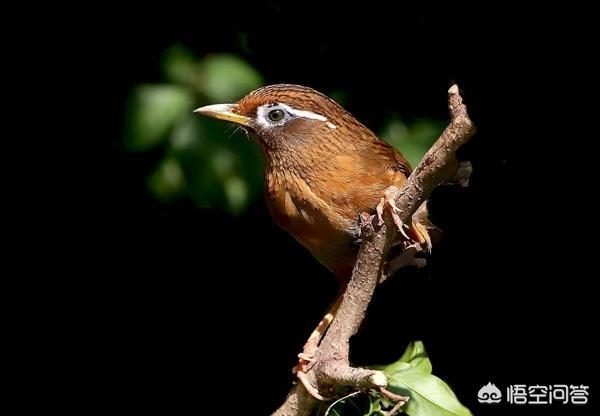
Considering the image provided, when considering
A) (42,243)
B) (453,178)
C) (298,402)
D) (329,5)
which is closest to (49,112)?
(42,243)

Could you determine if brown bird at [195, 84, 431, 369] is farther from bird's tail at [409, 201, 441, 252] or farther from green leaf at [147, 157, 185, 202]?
green leaf at [147, 157, 185, 202]

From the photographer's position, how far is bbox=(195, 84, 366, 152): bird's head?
4.06 metres

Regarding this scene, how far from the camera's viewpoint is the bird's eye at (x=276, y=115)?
4.09 metres

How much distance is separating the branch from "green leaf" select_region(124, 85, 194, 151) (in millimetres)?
1226

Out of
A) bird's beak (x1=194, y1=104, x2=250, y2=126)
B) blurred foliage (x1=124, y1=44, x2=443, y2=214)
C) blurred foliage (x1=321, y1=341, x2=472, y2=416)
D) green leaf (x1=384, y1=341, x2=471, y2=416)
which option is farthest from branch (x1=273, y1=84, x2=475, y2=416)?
blurred foliage (x1=124, y1=44, x2=443, y2=214)

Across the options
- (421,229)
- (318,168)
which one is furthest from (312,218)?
(421,229)

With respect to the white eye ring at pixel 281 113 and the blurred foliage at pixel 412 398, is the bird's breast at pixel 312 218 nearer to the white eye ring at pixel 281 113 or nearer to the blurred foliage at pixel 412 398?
the white eye ring at pixel 281 113

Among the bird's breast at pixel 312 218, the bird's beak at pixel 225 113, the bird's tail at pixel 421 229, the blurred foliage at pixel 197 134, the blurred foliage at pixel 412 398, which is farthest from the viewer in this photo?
the blurred foliage at pixel 197 134

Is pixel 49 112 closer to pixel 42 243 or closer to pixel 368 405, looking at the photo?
pixel 42 243

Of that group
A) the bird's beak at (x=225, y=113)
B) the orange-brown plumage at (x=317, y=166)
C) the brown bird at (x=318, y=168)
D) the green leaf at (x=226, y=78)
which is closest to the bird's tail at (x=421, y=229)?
the brown bird at (x=318, y=168)

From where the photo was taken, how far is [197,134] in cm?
454

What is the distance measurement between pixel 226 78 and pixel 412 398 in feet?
5.55

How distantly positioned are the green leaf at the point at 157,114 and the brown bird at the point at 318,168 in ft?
1.59

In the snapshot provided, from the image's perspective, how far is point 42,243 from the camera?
210 inches
